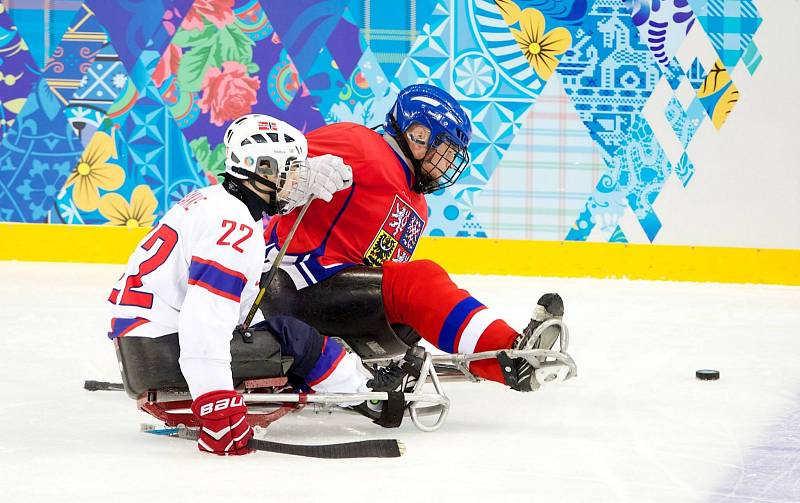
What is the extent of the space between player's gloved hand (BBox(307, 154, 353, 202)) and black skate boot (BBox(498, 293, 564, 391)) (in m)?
0.68

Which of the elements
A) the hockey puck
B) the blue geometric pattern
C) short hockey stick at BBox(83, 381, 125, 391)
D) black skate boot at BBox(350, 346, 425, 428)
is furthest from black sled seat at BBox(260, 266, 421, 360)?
the blue geometric pattern

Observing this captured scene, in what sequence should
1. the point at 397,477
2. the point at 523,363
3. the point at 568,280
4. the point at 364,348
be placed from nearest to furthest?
the point at 397,477
the point at 523,363
the point at 364,348
the point at 568,280

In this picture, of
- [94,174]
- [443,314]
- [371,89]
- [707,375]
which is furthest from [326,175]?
[94,174]

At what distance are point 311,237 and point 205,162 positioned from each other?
2955mm

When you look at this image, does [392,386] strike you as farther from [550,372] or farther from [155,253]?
[155,253]

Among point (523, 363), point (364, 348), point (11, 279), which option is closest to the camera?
point (523, 363)

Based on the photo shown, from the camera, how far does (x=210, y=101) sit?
20.8 ft

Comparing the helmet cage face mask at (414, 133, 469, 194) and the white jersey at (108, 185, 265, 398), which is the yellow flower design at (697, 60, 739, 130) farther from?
the white jersey at (108, 185, 265, 398)

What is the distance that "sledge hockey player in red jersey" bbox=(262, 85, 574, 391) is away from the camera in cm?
330

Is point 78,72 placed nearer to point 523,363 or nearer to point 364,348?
point 364,348

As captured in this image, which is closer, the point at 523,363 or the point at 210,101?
the point at 523,363

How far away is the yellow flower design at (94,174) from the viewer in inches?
250

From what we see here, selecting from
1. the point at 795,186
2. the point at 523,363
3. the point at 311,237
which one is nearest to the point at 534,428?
the point at 523,363

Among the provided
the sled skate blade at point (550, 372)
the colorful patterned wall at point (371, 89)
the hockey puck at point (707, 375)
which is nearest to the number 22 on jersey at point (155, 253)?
the sled skate blade at point (550, 372)
